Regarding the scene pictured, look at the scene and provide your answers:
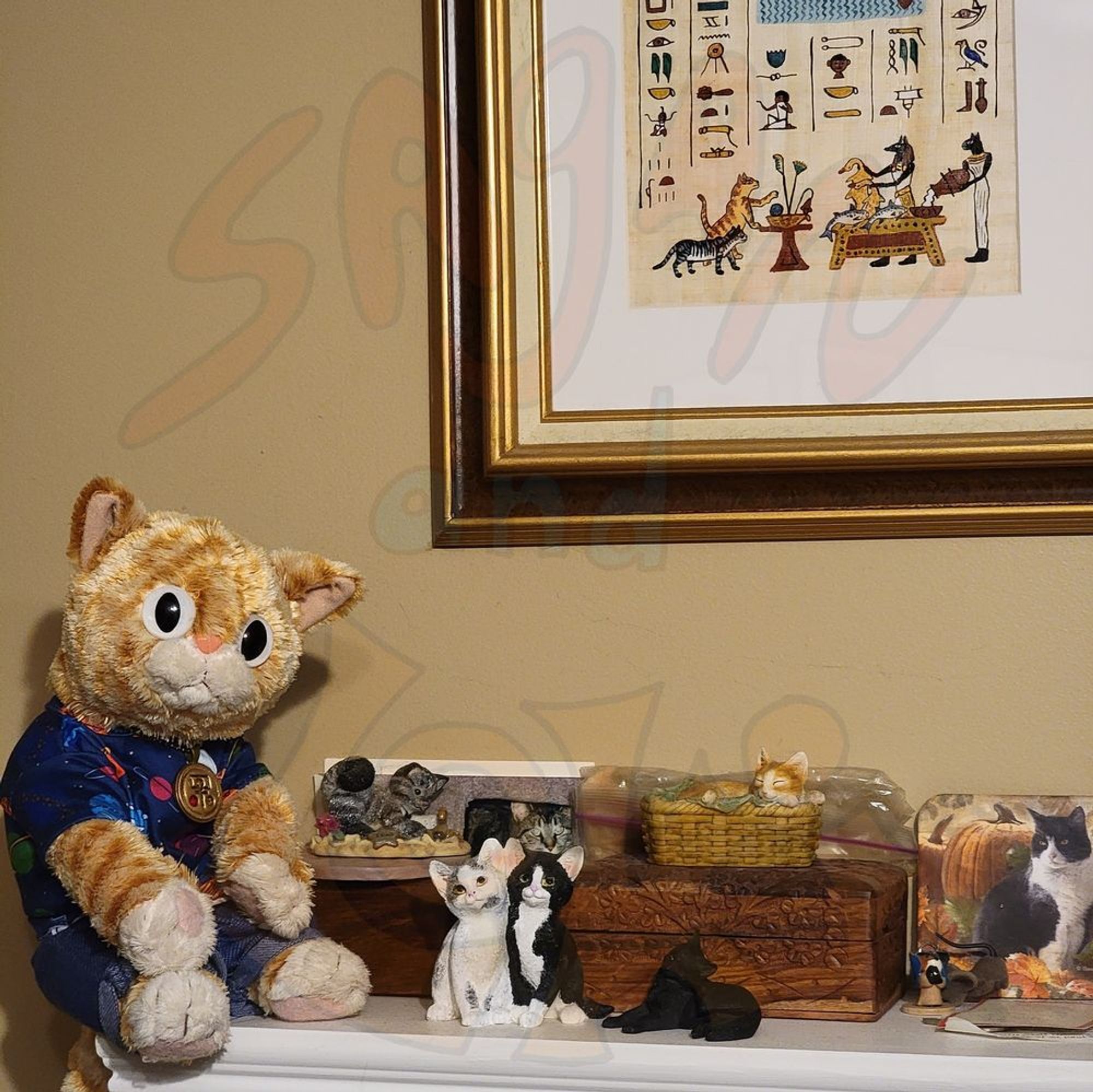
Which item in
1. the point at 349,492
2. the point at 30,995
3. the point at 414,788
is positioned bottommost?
the point at 30,995

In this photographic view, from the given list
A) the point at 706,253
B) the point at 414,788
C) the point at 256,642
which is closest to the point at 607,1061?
the point at 414,788

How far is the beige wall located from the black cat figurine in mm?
234

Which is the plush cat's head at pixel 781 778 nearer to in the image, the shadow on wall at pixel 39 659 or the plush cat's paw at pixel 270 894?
the plush cat's paw at pixel 270 894

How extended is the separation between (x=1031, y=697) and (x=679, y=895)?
1.15ft

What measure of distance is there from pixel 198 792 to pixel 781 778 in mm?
436

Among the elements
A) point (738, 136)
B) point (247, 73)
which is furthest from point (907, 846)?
point (247, 73)

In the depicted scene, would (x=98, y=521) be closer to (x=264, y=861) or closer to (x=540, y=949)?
(x=264, y=861)

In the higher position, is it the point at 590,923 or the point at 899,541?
the point at 899,541

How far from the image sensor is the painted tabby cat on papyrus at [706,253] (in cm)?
111

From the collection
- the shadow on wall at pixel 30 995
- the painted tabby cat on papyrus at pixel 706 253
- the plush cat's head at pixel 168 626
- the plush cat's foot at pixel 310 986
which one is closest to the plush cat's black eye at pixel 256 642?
the plush cat's head at pixel 168 626

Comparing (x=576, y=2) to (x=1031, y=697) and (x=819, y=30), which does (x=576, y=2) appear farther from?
(x=1031, y=697)

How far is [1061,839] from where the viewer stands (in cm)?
101

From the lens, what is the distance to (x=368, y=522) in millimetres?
1169

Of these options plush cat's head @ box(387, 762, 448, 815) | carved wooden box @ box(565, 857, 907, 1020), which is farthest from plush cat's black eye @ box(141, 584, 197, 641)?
carved wooden box @ box(565, 857, 907, 1020)
